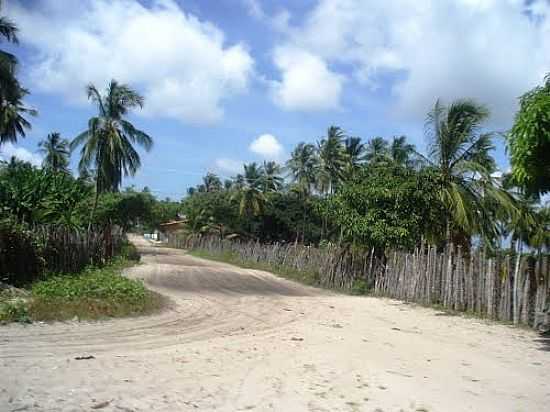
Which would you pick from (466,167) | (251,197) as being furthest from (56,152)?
(466,167)

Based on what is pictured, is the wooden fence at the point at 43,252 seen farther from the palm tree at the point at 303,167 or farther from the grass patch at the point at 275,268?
the palm tree at the point at 303,167

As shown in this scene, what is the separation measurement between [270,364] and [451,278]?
27.5 feet

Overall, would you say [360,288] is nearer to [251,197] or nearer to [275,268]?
[275,268]

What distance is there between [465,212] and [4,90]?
772 inches

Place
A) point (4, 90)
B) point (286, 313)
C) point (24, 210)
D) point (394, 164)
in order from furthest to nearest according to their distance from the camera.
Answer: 1. point (4, 90)
2. point (394, 164)
3. point (24, 210)
4. point (286, 313)

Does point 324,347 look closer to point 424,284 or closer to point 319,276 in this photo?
point 424,284

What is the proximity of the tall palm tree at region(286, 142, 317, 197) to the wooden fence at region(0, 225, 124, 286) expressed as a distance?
106 feet

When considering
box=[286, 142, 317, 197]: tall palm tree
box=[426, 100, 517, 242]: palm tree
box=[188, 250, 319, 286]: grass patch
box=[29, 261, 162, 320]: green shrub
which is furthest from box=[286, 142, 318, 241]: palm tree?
box=[29, 261, 162, 320]: green shrub

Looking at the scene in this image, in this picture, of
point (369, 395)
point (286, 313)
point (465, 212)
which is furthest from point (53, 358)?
point (465, 212)

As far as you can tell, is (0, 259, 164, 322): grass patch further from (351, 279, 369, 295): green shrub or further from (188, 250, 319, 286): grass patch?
(188, 250, 319, 286): grass patch

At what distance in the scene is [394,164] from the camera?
2028 cm

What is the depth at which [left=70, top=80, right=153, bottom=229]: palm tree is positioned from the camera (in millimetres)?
32469

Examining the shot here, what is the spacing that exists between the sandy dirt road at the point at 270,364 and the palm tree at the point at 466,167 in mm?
7376

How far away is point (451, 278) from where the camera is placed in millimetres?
14305
